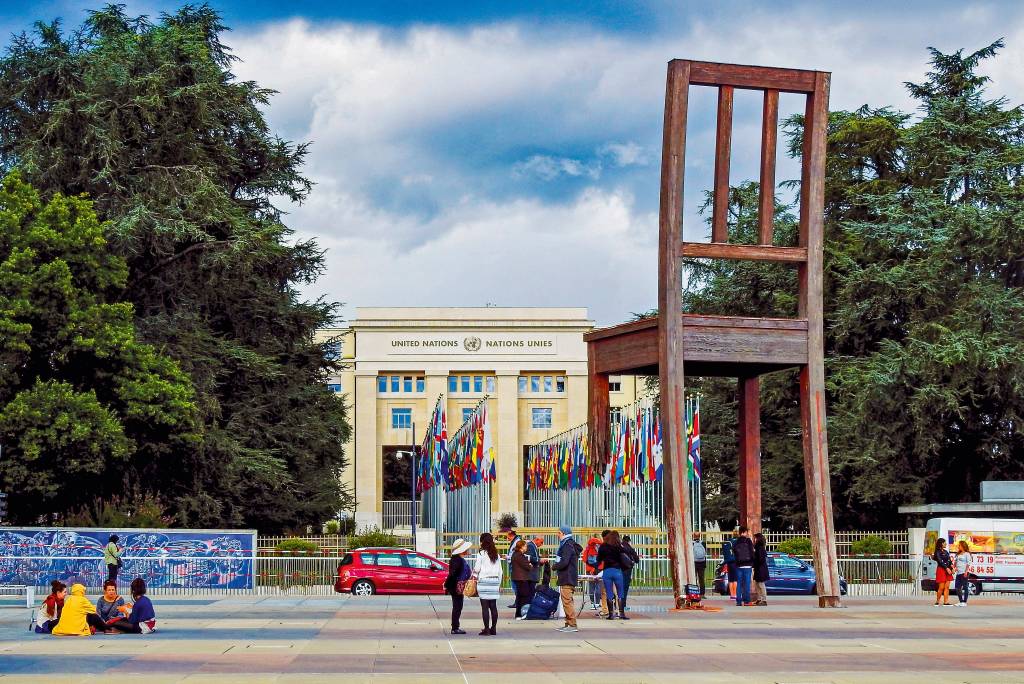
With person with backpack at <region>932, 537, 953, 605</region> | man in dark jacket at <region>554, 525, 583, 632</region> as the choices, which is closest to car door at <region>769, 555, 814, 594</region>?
person with backpack at <region>932, 537, 953, 605</region>

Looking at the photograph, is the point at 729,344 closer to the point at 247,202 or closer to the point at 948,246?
the point at 948,246

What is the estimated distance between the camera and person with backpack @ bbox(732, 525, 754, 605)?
28.1 meters

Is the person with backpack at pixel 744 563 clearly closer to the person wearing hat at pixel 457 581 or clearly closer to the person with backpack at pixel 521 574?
the person with backpack at pixel 521 574

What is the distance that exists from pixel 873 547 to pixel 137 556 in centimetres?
2058

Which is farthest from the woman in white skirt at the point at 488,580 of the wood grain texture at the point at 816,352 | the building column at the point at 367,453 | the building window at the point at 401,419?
the building window at the point at 401,419

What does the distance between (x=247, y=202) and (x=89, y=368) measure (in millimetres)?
14196

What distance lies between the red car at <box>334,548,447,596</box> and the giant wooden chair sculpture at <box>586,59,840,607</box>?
1213cm

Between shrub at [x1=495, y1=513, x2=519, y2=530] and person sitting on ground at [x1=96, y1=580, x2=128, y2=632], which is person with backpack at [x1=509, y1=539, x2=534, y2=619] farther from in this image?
person sitting on ground at [x1=96, y1=580, x2=128, y2=632]

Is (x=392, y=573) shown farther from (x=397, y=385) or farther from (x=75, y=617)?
(x=397, y=385)

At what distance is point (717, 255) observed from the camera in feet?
85.8

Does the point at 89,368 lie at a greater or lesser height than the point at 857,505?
greater
